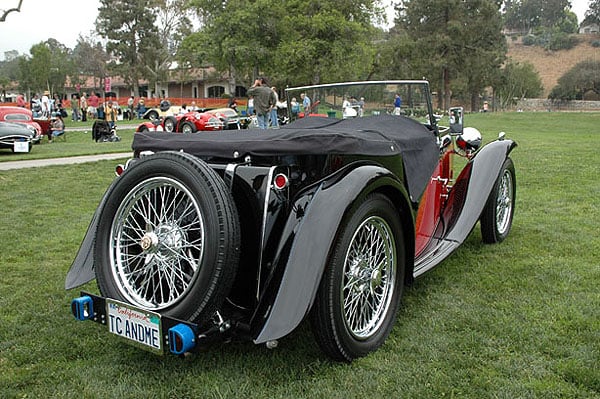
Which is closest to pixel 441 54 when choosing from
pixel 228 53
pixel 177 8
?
pixel 228 53

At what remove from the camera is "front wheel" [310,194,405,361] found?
2.64 meters

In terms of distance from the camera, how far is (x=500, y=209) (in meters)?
5.23

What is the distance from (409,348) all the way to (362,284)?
462 millimetres

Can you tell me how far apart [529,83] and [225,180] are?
75.5 m

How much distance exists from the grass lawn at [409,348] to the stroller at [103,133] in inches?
536

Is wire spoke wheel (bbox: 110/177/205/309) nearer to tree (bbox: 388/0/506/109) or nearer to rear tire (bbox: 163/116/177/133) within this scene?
rear tire (bbox: 163/116/177/133)

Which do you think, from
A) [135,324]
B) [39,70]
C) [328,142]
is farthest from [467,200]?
[39,70]

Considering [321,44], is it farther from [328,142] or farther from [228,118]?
[328,142]

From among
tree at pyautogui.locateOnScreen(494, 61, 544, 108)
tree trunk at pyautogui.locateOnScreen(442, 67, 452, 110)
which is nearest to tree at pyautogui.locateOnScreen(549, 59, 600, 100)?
tree at pyautogui.locateOnScreen(494, 61, 544, 108)

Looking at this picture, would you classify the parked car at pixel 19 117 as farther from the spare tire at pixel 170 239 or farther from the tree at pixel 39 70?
the tree at pixel 39 70

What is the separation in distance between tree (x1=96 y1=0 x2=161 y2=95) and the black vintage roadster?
6066 centimetres

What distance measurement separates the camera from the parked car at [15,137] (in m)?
13.1

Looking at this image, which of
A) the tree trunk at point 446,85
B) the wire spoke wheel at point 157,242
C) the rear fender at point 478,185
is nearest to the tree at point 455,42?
the tree trunk at point 446,85

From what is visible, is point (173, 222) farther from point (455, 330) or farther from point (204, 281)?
point (455, 330)
